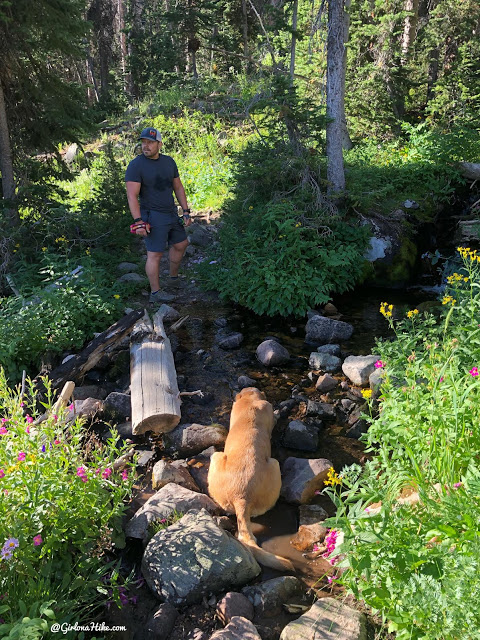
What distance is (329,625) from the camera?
9.10 ft

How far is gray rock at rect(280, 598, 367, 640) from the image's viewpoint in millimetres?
2705

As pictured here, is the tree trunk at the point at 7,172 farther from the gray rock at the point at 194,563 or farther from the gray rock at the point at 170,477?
the gray rock at the point at 194,563

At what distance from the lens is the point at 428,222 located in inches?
391

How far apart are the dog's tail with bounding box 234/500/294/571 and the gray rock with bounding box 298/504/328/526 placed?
0.49 meters

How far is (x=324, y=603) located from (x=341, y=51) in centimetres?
842

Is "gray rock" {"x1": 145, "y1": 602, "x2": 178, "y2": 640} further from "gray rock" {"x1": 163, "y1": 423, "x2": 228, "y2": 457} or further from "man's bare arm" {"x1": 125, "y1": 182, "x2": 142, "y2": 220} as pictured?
"man's bare arm" {"x1": 125, "y1": 182, "x2": 142, "y2": 220}

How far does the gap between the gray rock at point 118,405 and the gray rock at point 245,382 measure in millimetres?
1380

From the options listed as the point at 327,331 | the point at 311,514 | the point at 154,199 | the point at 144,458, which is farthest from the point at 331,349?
the point at 154,199

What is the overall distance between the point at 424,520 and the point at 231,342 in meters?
4.47

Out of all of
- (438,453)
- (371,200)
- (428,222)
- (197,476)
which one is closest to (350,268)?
(371,200)

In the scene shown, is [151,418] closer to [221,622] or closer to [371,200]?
[221,622]

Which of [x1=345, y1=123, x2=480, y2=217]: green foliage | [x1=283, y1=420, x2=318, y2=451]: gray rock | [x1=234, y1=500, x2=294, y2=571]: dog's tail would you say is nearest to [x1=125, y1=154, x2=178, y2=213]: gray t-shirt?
[x1=345, y1=123, x2=480, y2=217]: green foliage

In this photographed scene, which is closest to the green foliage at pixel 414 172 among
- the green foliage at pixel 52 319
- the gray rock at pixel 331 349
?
the gray rock at pixel 331 349

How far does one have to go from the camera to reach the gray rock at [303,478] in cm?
410
